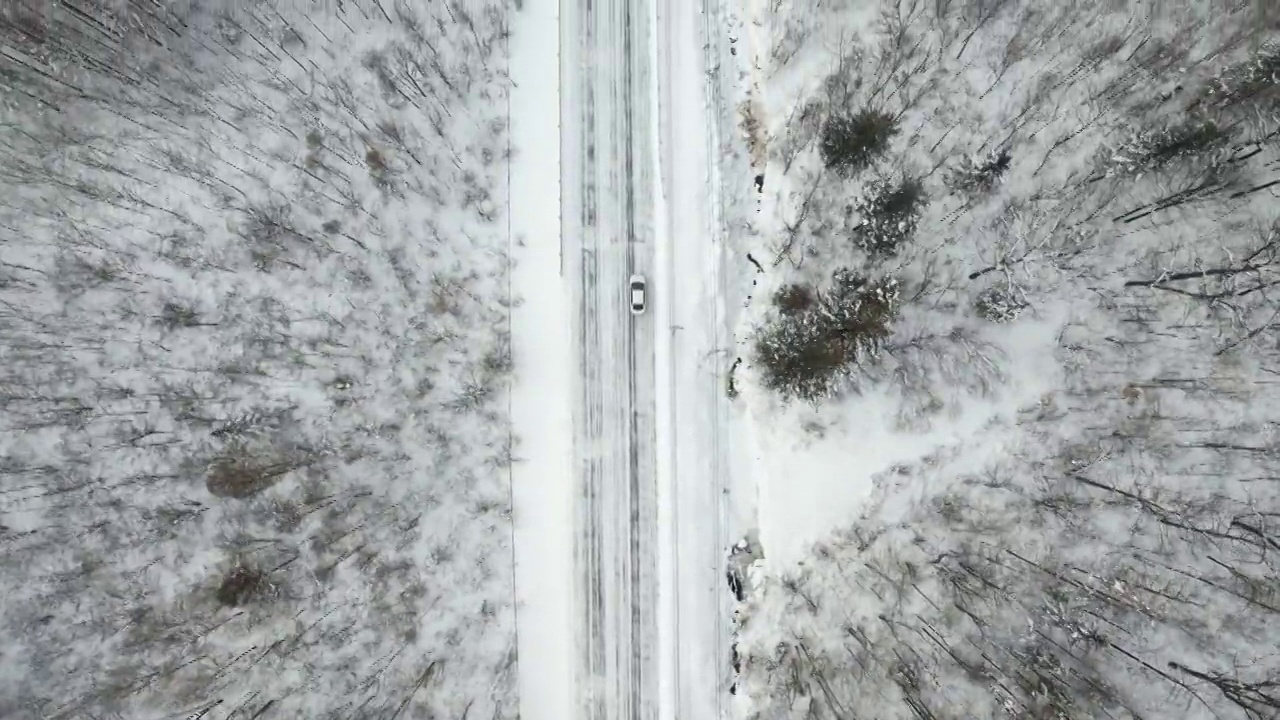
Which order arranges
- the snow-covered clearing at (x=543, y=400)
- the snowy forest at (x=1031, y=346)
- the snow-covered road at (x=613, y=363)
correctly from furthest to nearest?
the snow-covered clearing at (x=543, y=400) < the snow-covered road at (x=613, y=363) < the snowy forest at (x=1031, y=346)

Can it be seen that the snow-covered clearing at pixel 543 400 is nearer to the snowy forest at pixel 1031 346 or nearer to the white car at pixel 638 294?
the white car at pixel 638 294

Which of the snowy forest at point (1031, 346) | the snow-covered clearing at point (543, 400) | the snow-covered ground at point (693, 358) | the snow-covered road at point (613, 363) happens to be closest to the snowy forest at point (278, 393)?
the snow-covered clearing at point (543, 400)

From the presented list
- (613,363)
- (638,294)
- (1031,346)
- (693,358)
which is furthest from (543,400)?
(1031,346)

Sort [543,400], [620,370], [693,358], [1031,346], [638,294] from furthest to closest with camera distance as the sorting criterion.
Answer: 1. [543,400]
2. [620,370]
3. [693,358]
4. [638,294]
5. [1031,346]

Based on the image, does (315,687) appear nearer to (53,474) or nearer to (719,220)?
(53,474)

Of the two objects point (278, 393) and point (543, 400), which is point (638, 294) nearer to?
point (543, 400)

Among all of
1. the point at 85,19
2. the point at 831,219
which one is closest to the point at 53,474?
the point at 85,19

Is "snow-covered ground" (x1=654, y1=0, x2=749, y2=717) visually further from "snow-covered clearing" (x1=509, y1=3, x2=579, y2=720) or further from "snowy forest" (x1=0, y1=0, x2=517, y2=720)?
"snowy forest" (x1=0, y1=0, x2=517, y2=720)

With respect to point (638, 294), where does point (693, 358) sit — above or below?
below
